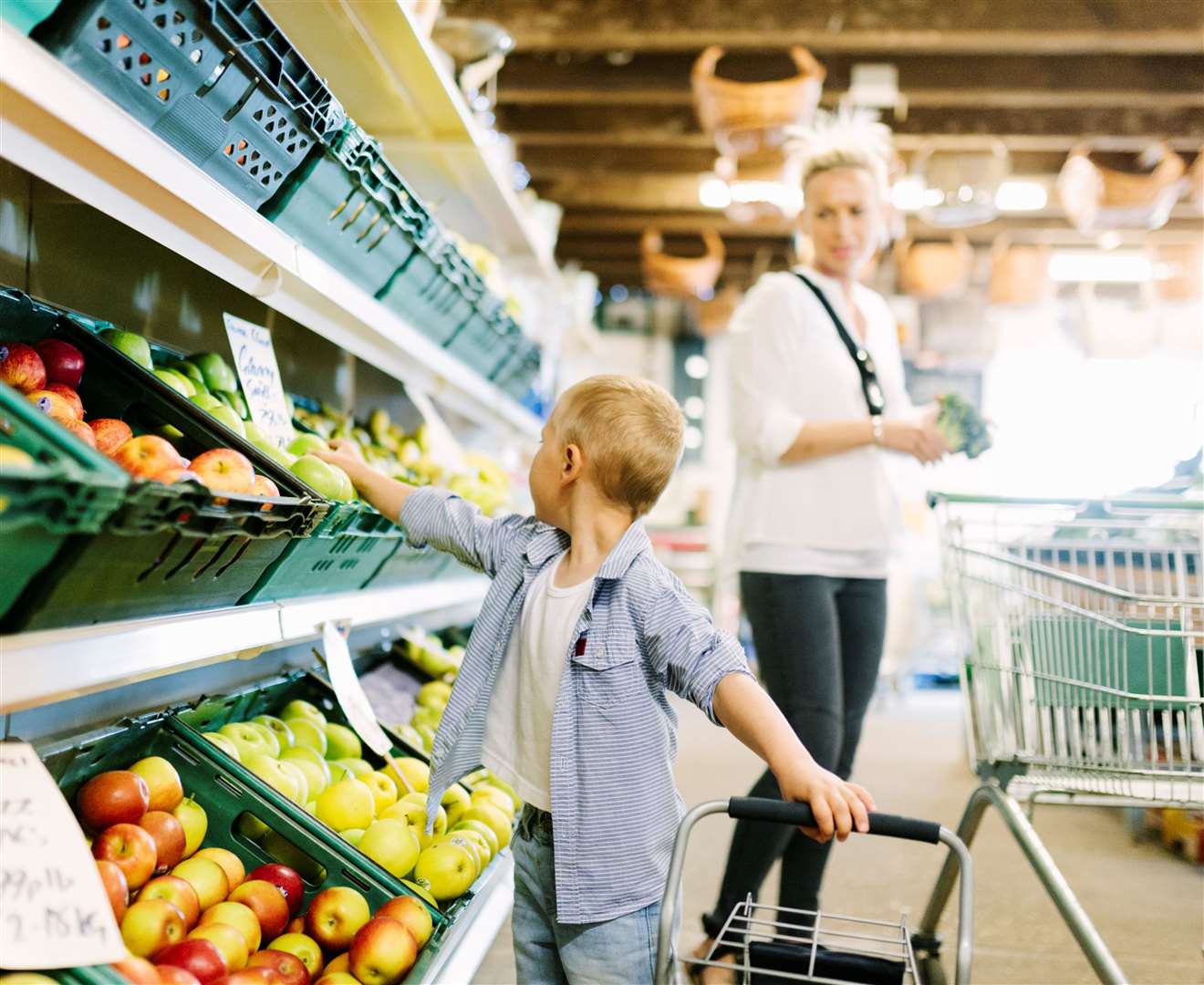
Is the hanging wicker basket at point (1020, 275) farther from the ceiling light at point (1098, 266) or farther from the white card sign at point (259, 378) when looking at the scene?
the white card sign at point (259, 378)

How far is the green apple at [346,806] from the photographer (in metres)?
1.91

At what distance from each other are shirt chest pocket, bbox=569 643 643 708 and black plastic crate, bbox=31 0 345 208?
2.72 ft

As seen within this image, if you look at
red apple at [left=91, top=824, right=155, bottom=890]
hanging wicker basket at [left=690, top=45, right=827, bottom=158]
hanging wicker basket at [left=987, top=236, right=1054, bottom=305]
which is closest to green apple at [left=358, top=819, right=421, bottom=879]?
red apple at [left=91, top=824, right=155, bottom=890]

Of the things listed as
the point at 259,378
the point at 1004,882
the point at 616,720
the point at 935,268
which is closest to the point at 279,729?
the point at 259,378

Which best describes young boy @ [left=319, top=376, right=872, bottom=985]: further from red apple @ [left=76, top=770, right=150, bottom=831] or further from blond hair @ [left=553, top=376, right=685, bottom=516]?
red apple @ [left=76, top=770, right=150, bottom=831]

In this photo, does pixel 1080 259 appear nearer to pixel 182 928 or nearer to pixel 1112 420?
pixel 1112 420

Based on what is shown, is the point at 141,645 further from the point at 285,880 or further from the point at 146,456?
the point at 285,880

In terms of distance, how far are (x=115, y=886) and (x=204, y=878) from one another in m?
0.24

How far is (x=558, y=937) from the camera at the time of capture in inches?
61.5

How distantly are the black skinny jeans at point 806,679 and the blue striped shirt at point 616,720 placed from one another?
0.62m

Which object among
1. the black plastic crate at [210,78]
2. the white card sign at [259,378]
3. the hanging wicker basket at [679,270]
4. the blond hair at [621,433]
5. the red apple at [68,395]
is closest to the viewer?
the black plastic crate at [210,78]

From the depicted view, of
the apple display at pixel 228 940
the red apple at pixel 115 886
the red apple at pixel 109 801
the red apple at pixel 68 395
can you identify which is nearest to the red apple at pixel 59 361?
the red apple at pixel 68 395

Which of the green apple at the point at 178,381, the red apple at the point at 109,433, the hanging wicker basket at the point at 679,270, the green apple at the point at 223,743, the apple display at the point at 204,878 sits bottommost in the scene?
the apple display at the point at 204,878

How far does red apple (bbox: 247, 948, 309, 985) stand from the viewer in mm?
1443
